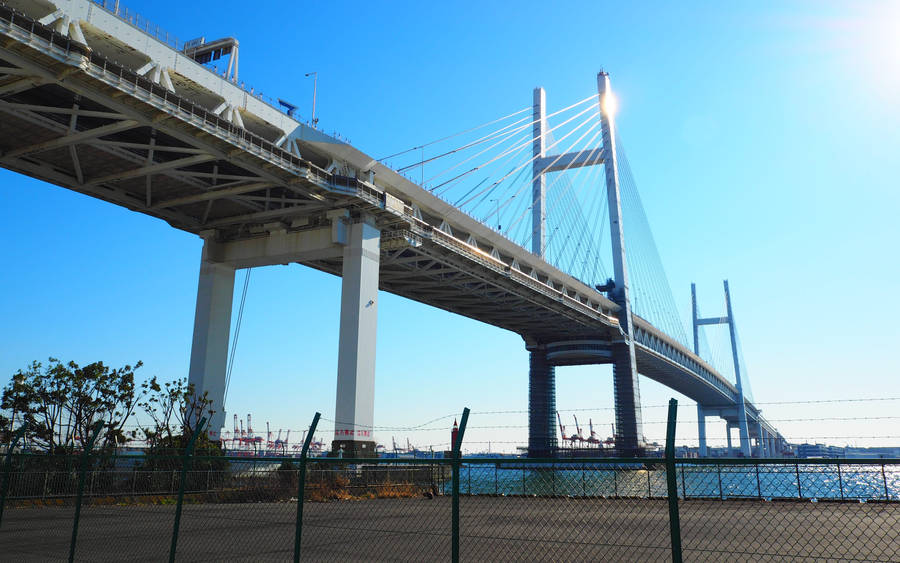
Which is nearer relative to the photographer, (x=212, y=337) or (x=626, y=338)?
(x=212, y=337)

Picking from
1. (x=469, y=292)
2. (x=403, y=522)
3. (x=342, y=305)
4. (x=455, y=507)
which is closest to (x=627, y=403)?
(x=469, y=292)

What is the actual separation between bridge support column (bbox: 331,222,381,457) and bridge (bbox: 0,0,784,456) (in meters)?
0.06

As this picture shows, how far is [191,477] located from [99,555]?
41.2 ft

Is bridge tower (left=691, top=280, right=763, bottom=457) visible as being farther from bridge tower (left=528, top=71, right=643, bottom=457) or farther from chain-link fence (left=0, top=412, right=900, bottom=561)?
chain-link fence (left=0, top=412, right=900, bottom=561)

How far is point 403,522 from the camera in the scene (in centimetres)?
1694

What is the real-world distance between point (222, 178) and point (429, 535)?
72.4 ft

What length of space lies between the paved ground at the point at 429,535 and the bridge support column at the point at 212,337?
1423 cm

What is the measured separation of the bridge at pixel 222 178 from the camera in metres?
22.5

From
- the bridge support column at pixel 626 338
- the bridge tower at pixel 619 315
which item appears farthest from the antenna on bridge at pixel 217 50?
the bridge support column at pixel 626 338

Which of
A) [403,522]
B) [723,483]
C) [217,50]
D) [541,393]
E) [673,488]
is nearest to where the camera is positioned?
[673,488]

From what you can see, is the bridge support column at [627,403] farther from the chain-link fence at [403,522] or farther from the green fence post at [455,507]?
the green fence post at [455,507]

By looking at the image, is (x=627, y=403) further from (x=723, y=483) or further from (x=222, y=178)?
(x=222, y=178)

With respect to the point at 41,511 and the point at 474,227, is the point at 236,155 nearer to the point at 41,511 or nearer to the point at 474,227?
the point at 41,511

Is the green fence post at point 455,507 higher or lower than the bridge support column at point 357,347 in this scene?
lower
